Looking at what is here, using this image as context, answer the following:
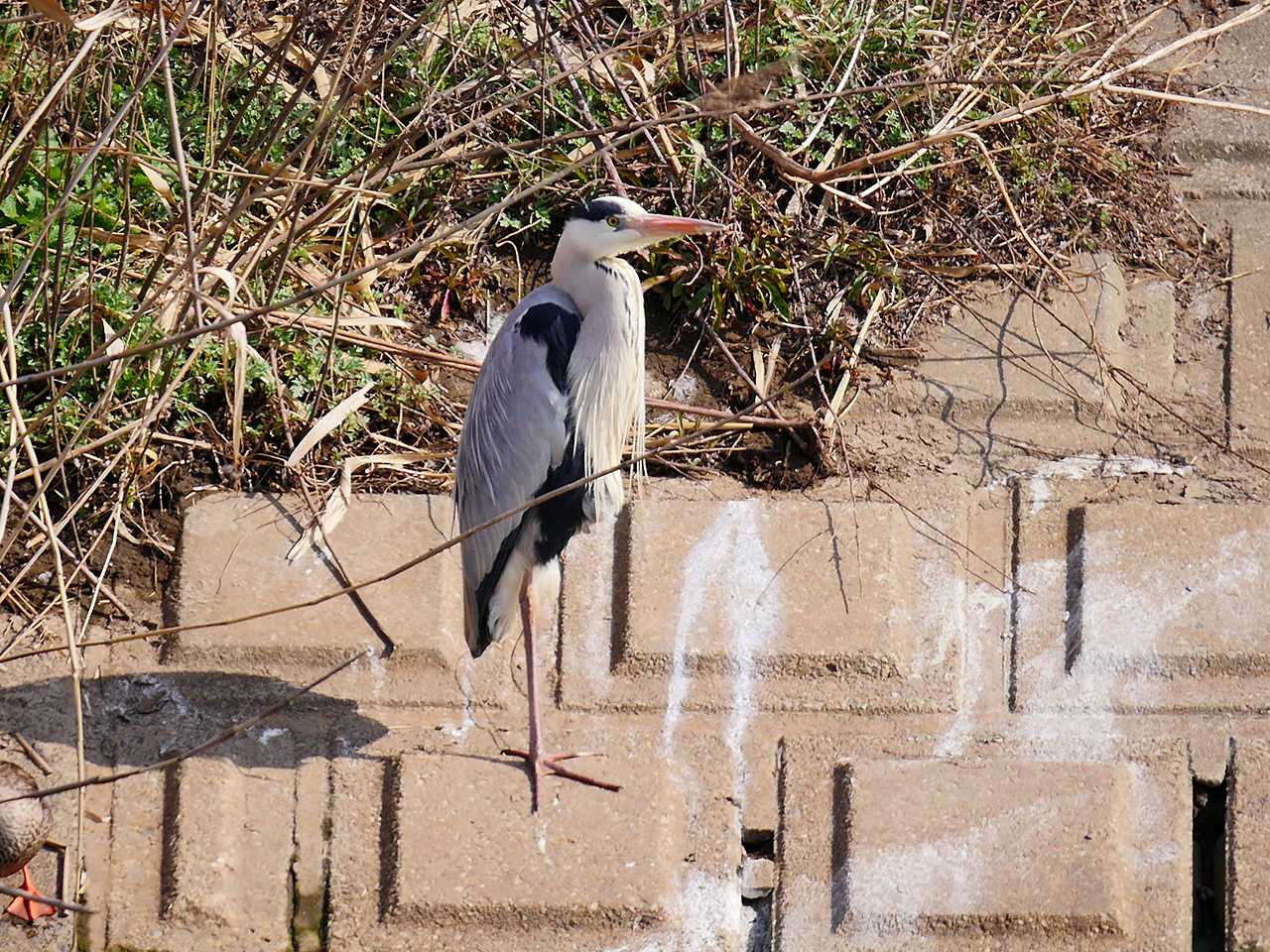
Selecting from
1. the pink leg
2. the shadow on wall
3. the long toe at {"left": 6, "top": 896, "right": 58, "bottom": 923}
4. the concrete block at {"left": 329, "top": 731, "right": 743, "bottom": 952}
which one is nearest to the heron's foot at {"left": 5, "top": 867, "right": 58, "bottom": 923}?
the long toe at {"left": 6, "top": 896, "right": 58, "bottom": 923}

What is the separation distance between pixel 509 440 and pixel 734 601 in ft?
1.87

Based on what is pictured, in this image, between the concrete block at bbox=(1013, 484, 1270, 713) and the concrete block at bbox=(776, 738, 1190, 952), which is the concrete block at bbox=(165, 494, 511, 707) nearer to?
the concrete block at bbox=(776, 738, 1190, 952)

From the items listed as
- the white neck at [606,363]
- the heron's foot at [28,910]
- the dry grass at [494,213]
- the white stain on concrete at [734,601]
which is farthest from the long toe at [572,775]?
the heron's foot at [28,910]

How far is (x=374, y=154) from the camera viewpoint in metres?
3.19

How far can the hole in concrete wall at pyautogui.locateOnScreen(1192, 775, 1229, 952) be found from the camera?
2.90 meters

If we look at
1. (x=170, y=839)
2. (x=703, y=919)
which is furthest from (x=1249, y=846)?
(x=170, y=839)

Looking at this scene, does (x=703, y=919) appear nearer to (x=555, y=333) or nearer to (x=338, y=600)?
(x=338, y=600)

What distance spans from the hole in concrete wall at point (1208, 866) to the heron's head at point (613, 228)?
57.7 inches

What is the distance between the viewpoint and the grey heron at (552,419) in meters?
3.19

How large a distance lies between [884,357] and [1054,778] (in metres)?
1.17

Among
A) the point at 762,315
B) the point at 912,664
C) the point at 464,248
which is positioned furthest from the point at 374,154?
the point at 912,664

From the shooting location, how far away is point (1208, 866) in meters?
3.00

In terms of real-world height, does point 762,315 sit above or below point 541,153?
below

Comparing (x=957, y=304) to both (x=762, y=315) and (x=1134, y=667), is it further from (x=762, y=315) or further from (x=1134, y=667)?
(x=1134, y=667)
